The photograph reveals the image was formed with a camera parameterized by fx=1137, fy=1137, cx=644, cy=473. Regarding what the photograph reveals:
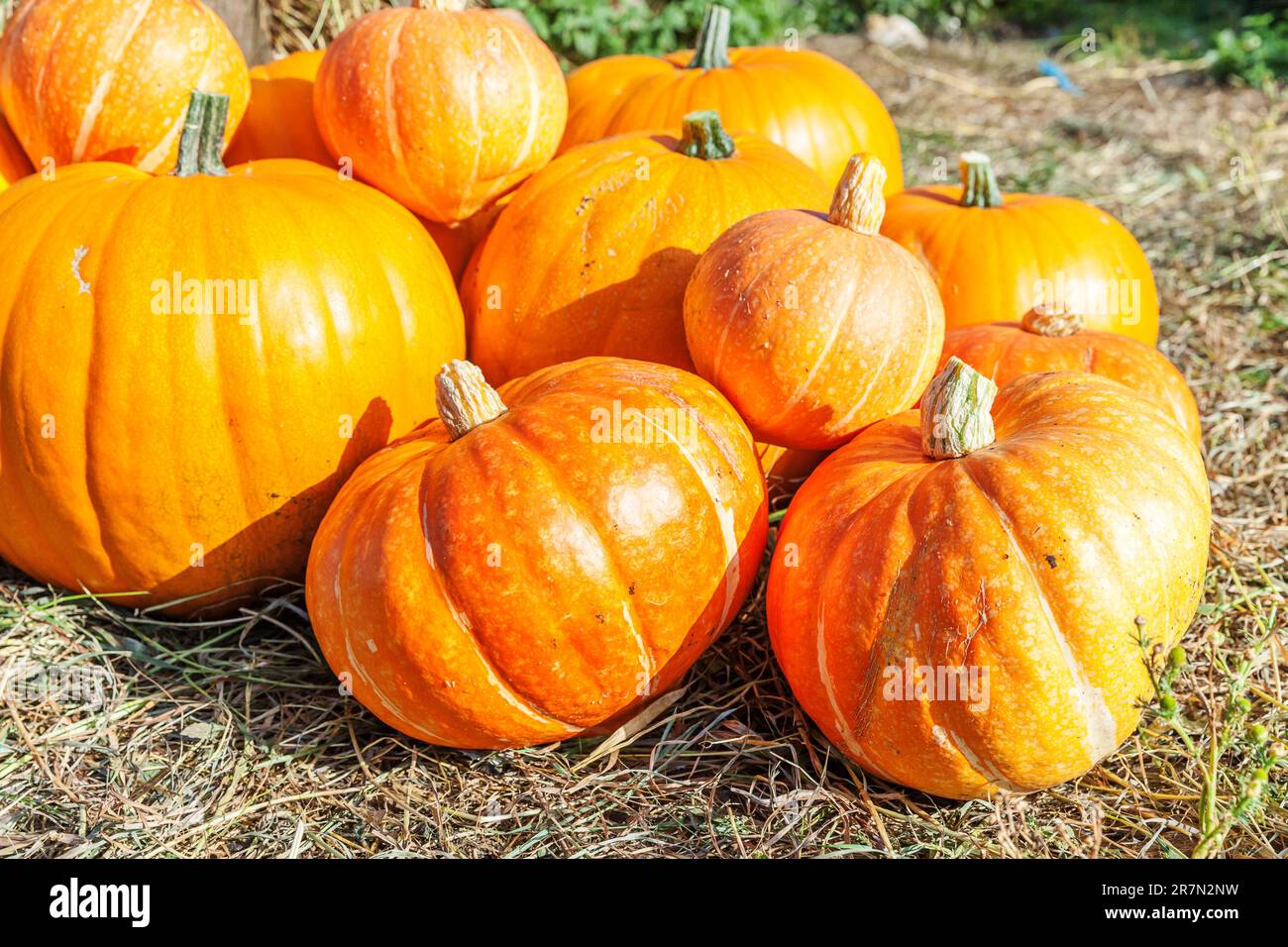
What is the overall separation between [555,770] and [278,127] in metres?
2.12

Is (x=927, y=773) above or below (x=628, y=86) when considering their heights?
below

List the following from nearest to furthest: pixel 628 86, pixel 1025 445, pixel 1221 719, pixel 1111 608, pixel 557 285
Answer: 1. pixel 1111 608
2. pixel 1025 445
3. pixel 1221 719
4. pixel 557 285
5. pixel 628 86

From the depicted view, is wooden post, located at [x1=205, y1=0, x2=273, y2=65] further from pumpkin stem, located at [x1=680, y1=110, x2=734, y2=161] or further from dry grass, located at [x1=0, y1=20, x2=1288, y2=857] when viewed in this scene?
dry grass, located at [x1=0, y1=20, x2=1288, y2=857]

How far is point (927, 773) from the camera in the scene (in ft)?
7.30

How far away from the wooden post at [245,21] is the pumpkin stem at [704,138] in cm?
223

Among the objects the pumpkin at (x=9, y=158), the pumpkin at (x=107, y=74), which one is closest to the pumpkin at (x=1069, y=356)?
the pumpkin at (x=107, y=74)

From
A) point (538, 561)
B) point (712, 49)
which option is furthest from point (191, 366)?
point (712, 49)

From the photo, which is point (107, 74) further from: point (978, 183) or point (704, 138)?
point (978, 183)

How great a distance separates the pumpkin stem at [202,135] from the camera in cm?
281

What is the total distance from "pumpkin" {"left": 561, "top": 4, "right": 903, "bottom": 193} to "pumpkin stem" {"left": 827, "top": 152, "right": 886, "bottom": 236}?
1.22 meters

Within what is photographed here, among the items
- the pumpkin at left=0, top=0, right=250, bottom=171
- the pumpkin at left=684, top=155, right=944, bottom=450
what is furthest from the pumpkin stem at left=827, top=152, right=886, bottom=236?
the pumpkin at left=0, top=0, right=250, bottom=171
